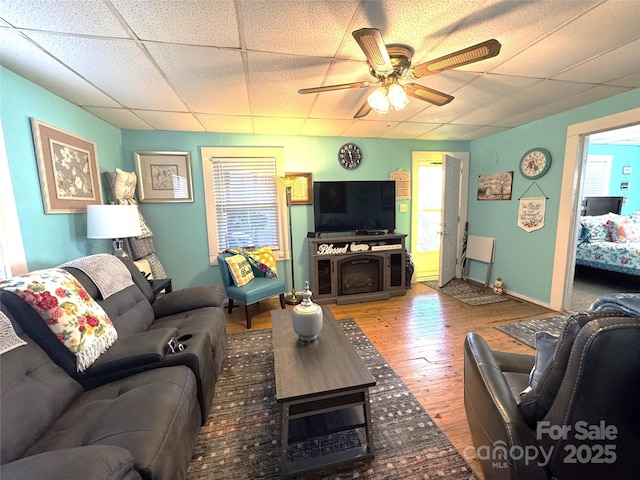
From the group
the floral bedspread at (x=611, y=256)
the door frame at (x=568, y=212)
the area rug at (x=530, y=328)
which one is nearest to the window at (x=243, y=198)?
the area rug at (x=530, y=328)

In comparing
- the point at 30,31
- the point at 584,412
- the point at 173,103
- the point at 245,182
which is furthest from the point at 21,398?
the point at 245,182

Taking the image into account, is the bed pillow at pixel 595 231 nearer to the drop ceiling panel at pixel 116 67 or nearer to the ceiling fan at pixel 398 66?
the ceiling fan at pixel 398 66

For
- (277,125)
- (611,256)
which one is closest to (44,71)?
(277,125)

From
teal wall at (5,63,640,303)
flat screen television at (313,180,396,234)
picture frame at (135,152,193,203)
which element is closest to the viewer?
teal wall at (5,63,640,303)

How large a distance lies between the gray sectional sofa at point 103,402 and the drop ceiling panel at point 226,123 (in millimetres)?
1911

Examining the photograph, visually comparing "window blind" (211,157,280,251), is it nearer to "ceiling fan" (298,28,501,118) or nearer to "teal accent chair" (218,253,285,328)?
"teal accent chair" (218,253,285,328)

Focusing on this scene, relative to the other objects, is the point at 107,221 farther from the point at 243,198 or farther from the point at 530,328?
the point at 530,328

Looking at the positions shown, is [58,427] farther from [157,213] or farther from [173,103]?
[157,213]

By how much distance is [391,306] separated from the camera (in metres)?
3.36

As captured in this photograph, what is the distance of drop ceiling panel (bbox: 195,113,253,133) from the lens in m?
2.76

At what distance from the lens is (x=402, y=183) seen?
158 inches

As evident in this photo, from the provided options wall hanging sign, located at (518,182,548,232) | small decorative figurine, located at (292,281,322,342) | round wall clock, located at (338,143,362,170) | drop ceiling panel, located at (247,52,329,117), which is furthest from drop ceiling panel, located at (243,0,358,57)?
wall hanging sign, located at (518,182,548,232)

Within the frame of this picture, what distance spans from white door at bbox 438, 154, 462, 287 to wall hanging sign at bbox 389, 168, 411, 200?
1.72 feet

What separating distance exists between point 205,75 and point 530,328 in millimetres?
3728
